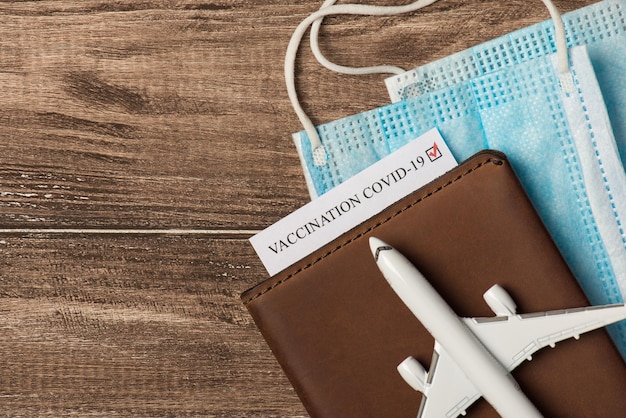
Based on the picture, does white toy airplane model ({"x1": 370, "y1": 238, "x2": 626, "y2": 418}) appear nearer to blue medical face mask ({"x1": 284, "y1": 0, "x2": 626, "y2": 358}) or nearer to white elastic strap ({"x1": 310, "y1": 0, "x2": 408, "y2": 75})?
blue medical face mask ({"x1": 284, "y1": 0, "x2": 626, "y2": 358})

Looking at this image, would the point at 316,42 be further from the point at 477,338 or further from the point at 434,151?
the point at 477,338

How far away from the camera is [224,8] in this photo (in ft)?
2.04

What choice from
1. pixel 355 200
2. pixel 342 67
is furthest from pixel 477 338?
pixel 342 67

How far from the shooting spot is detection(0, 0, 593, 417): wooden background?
620mm

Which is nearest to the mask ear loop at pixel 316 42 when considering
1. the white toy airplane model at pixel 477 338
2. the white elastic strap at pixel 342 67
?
the white elastic strap at pixel 342 67

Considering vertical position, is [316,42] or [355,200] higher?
[316,42]

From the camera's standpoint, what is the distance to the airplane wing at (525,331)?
533 millimetres

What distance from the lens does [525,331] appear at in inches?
21.1

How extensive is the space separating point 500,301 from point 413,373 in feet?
0.30

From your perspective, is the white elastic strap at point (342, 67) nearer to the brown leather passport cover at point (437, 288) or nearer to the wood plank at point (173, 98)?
the wood plank at point (173, 98)

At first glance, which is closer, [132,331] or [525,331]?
[525,331]

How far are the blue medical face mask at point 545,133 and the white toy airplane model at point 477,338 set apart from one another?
0.06 meters

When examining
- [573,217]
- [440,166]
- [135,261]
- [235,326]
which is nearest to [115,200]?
[135,261]

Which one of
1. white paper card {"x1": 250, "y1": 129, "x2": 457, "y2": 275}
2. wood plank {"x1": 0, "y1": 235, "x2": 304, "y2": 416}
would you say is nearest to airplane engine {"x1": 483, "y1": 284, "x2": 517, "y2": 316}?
white paper card {"x1": 250, "y1": 129, "x2": 457, "y2": 275}
